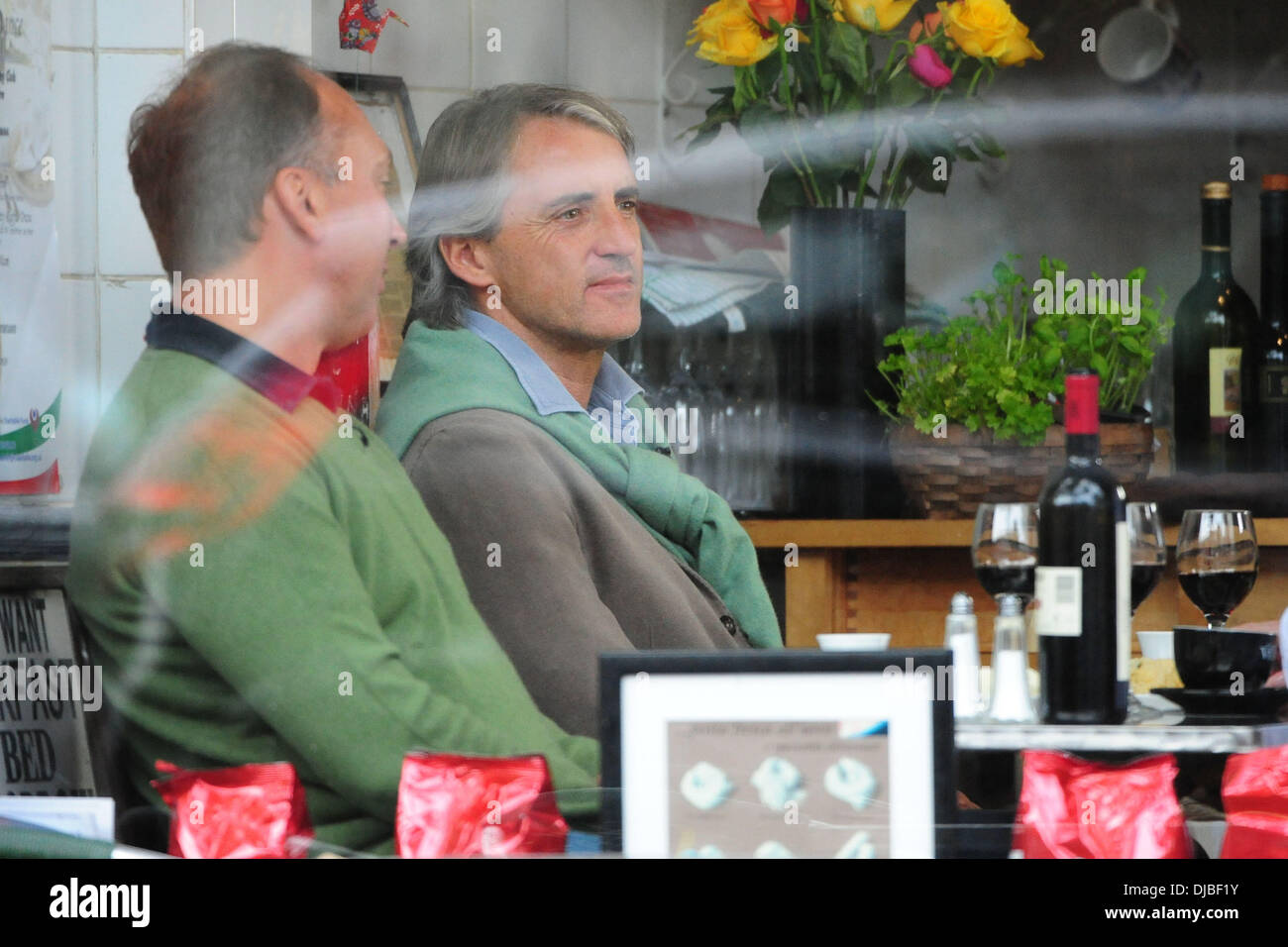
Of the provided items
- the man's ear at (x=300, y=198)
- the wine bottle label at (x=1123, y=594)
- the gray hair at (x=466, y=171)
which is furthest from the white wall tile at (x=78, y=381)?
the wine bottle label at (x=1123, y=594)

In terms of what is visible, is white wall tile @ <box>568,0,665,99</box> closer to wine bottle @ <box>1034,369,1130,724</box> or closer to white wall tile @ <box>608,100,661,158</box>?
white wall tile @ <box>608,100,661,158</box>

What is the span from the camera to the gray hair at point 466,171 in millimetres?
1565

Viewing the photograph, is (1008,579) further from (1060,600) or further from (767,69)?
(767,69)

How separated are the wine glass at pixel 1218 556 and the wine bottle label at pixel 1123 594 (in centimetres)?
18

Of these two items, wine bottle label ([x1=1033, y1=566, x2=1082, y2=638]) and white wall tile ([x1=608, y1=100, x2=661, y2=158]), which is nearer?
wine bottle label ([x1=1033, y1=566, x2=1082, y2=638])

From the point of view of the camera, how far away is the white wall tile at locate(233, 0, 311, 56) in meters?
1.56

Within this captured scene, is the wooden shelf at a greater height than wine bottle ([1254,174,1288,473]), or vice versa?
wine bottle ([1254,174,1288,473])

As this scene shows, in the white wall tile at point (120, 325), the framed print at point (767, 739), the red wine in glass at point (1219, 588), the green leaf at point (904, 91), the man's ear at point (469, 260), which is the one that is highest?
the green leaf at point (904, 91)

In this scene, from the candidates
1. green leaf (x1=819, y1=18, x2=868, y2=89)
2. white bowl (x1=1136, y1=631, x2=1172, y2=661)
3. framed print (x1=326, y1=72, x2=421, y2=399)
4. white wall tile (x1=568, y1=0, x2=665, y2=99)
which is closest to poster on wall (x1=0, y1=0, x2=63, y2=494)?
framed print (x1=326, y1=72, x2=421, y2=399)

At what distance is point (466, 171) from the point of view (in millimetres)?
1573

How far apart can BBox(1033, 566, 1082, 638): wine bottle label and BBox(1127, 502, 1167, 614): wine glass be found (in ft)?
0.45

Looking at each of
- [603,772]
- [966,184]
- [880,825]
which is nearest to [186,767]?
[603,772]

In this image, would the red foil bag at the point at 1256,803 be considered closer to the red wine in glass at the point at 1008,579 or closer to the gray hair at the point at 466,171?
the red wine in glass at the point at 1008,579
